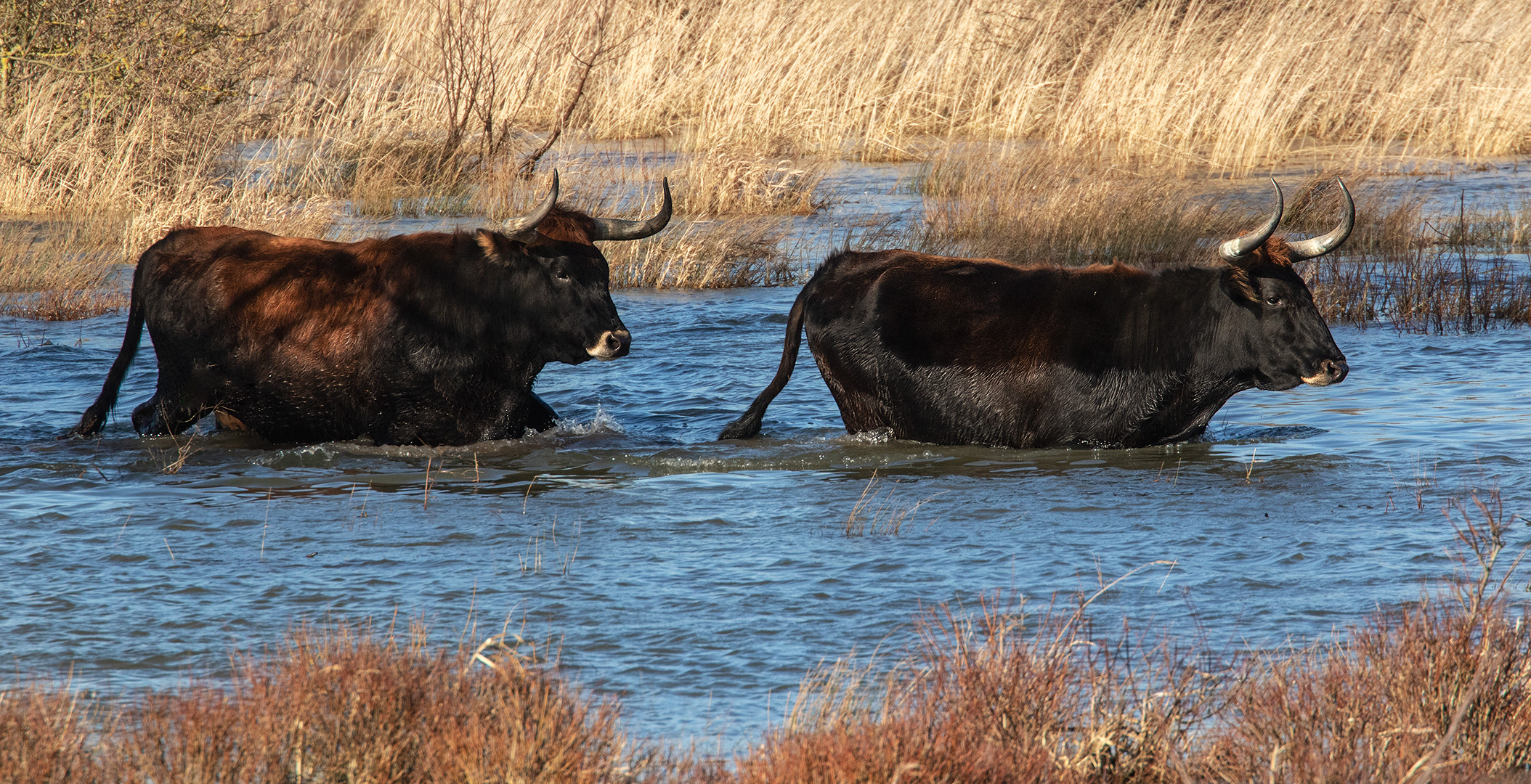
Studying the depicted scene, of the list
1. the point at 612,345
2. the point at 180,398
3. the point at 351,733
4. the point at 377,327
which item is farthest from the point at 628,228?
Answer: the point at 351,733

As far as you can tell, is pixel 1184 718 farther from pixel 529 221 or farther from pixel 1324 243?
pixel 529 221

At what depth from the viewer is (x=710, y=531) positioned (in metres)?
6.18

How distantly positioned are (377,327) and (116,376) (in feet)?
4.79

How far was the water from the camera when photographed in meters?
4.88

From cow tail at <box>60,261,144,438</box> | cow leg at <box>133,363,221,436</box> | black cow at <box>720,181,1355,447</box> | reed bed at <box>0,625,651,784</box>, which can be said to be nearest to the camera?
reed bed at <box>0,625,651,784</box>

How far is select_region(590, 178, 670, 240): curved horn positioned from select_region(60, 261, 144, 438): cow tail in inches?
88.4

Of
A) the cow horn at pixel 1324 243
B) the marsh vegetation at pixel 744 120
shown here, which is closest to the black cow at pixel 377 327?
the cow horn at pixel 1324 243

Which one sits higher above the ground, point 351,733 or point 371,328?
point 371,328

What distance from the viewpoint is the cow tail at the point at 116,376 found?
7996mm

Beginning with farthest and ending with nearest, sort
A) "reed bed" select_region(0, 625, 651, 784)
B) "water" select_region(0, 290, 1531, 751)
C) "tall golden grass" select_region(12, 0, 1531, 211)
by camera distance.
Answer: "tall golden grass" select_region(12, 0, 1531, 211) < "water" select_region(0, 290, 1531, 751) < "reed bed" select_region(0, 625, 651, 784)

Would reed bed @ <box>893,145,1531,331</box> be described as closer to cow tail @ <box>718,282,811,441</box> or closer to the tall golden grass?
the tall golden grass

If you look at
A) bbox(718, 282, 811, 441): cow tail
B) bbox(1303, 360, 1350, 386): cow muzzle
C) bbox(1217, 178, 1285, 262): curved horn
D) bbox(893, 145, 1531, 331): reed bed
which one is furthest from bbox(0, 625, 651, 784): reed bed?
bbox(893, 145, 1531, 331): reed bed

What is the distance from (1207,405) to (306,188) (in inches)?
→ 406

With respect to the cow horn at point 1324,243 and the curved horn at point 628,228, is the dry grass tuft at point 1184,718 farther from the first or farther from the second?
the curved horn at point 628,228
